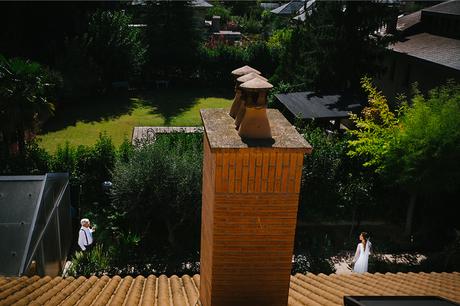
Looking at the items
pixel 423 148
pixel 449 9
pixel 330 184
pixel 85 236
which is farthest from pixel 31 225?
pixel 449 9

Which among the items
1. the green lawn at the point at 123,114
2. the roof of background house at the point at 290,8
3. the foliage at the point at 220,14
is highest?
the roof of background house at the point at 290,8

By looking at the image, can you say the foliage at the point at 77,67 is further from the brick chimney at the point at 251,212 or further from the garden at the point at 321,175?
the brick chimney at the point at 251,212

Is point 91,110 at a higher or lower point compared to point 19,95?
lower

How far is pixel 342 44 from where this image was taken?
71.1 ft

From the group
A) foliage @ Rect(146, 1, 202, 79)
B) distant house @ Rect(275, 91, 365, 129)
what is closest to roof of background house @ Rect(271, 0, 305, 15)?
foliage @ Rect(146, 1, 202, 79)

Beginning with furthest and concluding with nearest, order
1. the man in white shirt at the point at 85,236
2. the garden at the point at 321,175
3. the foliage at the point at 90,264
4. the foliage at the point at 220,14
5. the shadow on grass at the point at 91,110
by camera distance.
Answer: the foliage at the point at 220,14 → the shadow on grass at the point at 91,110 → the garden at the point at 321,175 → the man in white shirt at the point at 85,236 → the foliage at the point at 90,264

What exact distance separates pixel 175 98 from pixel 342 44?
1214 cm

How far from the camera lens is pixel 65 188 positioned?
12.0m

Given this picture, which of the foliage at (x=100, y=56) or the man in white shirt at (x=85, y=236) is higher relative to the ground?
the foliage at (x=100, y=56)

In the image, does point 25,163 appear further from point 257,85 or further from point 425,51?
point 425,51

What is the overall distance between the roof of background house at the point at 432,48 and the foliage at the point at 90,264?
45.9 feet

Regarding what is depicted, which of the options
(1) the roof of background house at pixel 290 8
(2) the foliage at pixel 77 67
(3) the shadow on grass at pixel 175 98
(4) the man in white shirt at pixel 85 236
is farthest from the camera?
(1) the roof of background house at pixel 290 8

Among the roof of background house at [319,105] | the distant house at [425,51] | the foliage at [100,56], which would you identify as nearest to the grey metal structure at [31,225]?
the roof of background house at [319,105]

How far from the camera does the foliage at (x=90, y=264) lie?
10742mm
